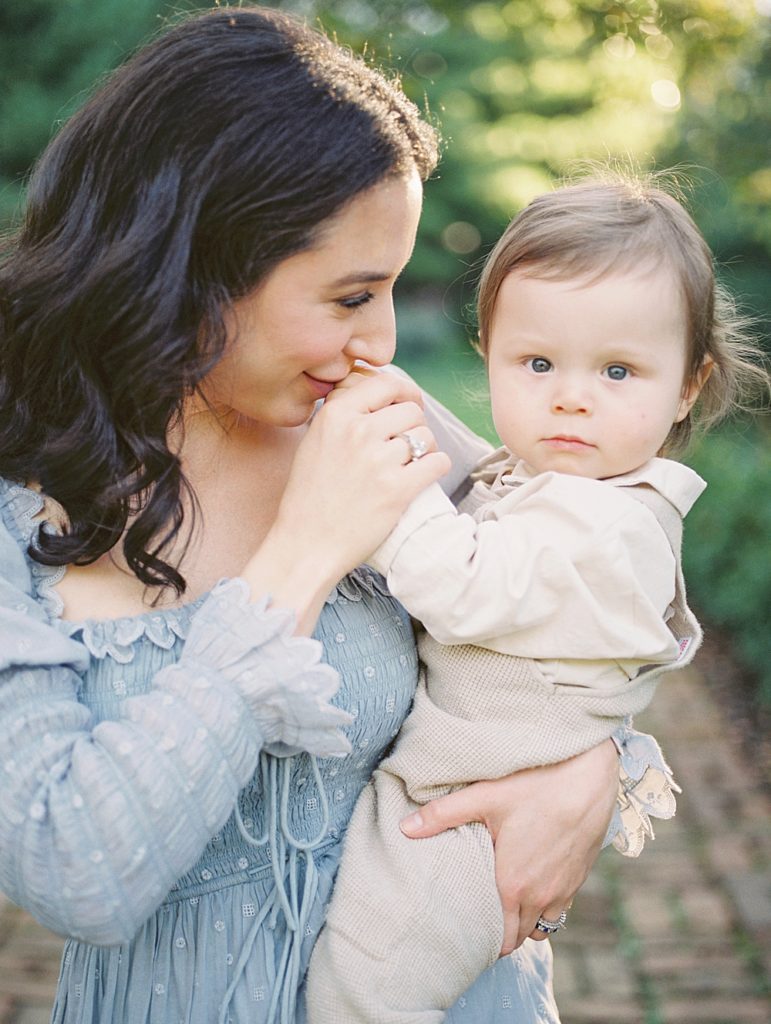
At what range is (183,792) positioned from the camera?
1323 mm

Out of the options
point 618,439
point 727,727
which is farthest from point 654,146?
point 618,439

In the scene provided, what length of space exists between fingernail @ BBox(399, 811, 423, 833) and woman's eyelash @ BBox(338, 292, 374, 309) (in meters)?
0.78

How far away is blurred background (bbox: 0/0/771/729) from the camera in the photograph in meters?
3.79

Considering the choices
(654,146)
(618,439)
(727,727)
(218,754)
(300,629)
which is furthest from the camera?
(654,146)

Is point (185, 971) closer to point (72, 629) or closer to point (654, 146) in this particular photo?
point (72, 629)

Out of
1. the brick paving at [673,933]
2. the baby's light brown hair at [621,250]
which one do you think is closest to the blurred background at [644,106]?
the baby's light brown hair at [621,250]

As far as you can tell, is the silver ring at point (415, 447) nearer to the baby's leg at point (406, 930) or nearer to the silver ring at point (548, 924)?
the baby's leg at point (406, 930)

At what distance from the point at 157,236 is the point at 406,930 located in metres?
1.06

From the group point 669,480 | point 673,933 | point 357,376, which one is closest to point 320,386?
point 357,376

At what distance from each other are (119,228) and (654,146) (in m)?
→ 15.5

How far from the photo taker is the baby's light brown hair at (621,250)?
1709 mm

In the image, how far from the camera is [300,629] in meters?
1.46

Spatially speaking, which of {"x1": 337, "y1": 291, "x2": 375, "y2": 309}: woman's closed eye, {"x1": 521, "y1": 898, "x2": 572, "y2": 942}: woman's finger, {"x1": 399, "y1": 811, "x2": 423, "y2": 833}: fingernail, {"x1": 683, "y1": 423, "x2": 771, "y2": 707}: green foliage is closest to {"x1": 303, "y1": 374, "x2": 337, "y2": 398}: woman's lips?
{"x1": 337, "y1": 291, "x2": 375, "y2": 309}: woman's closed eye

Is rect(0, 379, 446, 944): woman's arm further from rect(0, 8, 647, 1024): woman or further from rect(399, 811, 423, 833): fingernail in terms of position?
rect(399, 811, 423, 833): fingernail
